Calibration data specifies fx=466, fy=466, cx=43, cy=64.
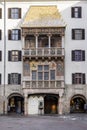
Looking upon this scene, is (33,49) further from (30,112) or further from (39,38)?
(30,112)

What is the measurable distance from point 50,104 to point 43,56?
821 cm

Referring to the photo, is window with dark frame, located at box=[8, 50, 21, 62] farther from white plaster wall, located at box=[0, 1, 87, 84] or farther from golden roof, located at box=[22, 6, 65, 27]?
golden roof, located at box=[22, 6, 65, 27]

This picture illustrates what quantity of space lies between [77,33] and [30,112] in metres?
14.5

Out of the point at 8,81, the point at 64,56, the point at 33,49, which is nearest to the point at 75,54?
the point at 64,56

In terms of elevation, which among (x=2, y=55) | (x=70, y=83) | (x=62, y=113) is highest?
(x=2, y=55)

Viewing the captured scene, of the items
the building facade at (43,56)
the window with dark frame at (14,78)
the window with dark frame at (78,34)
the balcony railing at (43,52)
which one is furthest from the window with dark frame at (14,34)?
the window with dark frame at (78,34)

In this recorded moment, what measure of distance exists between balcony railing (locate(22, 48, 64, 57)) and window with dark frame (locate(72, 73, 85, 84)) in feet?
13.7

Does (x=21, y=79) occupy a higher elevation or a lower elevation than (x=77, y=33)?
lower

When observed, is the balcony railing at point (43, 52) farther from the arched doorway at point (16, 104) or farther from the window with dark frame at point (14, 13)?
the arched doorway at point (16, 104)

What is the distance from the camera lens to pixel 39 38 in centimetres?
7419

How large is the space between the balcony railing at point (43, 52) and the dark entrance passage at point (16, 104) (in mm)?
7986

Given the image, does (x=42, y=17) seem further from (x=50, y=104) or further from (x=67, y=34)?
(x=50, y=104)

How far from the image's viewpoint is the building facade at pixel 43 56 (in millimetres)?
72500

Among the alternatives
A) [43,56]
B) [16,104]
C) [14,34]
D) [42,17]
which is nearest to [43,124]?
[43,56]
